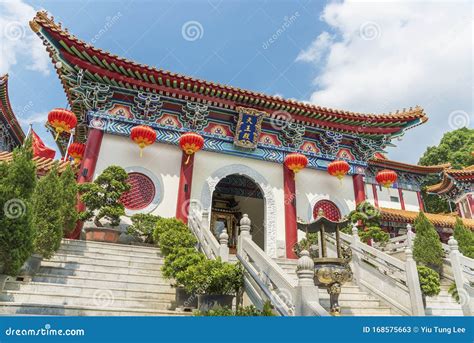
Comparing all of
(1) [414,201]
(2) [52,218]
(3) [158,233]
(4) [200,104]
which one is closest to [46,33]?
(4) [200,104]

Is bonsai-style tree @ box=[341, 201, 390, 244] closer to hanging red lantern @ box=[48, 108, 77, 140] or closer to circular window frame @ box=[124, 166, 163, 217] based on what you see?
circular window frame @ box=[124, 166, 163, 217]

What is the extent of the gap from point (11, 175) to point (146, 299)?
8.68 ft

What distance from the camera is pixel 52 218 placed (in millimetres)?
5891

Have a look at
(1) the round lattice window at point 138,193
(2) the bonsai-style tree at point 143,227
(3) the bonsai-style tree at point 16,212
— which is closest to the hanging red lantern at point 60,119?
(1) the round lattice window at point 138,193

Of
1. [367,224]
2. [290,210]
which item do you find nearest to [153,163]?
[290,210]

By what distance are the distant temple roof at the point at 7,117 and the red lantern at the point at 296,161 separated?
1434 cm

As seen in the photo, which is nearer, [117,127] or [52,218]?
[52,218]

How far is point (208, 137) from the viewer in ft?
35.1

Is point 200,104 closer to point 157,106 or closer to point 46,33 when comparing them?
point 157,106

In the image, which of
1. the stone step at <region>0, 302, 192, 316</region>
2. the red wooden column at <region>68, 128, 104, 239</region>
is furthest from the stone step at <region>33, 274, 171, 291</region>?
the red wooden column at <region>68, 128, 104, 239</region>

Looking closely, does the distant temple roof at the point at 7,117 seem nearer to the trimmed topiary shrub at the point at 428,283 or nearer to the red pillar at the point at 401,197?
the trimmed topiary shrub at the point at 428,283

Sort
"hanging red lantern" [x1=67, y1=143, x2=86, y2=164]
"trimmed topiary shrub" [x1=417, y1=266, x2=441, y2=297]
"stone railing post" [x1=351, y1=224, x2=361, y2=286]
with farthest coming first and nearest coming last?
"hanging red lantern" [x1=67, y1=143, x2=86, y2=164] → "stone railing post" [x1=351, y1=224, x2=361, y2=286] → "trimmed topiary shrub" [x1=417, y1=266, x2=441, y2=297]

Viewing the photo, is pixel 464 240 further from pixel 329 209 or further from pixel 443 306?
pixel 329 209

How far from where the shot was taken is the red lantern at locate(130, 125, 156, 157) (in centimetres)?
914
